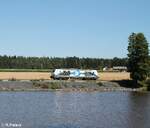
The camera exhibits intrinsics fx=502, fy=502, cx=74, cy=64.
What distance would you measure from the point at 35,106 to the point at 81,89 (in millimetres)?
56656

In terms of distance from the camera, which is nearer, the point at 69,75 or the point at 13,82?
the point at 13,82

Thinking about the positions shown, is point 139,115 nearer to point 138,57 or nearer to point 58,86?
point 58,86

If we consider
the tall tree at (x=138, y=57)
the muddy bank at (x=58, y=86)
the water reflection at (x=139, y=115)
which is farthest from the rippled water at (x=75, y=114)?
the tall tree at (x=138, y=57)

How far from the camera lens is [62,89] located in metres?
144

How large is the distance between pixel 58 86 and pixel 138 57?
90.2 feet

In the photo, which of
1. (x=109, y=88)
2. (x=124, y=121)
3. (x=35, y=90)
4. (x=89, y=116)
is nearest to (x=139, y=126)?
(x=124, y=121)

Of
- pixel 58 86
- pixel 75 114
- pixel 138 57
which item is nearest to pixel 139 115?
pixel 75 114

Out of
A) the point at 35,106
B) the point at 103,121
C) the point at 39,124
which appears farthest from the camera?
the point at 35,106

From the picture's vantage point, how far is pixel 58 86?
146500 millimetres

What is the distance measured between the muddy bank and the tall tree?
18.6 ft

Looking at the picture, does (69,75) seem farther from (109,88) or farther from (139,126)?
(139,126)

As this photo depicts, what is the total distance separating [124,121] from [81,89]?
77.0 meters

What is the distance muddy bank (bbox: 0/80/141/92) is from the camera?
14200 cm

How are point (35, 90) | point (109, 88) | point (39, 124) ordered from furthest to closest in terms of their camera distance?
1. point (109, 88)
2. point (35, 90)
3. point (39, 124)
